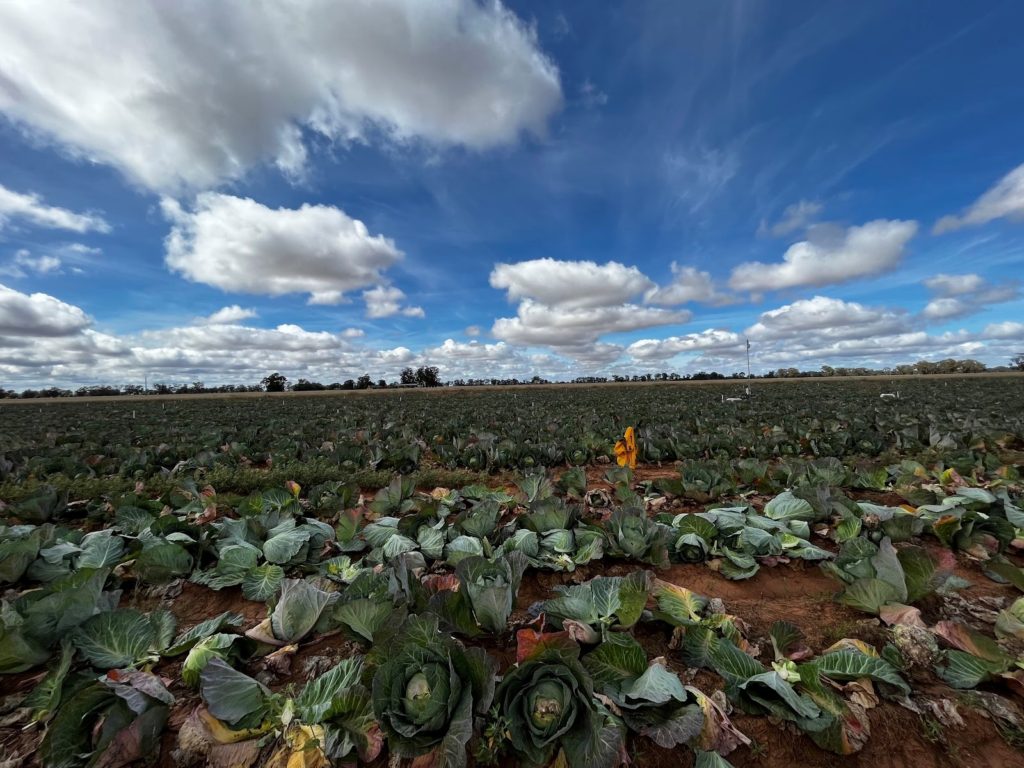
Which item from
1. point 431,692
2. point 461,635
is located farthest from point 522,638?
point 461,635

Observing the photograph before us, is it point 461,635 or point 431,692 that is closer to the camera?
point 431,692

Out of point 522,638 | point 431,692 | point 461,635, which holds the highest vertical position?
point 522,638

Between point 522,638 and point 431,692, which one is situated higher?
point 522,638

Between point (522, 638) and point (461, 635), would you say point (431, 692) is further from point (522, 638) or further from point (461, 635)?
point (461, 635)

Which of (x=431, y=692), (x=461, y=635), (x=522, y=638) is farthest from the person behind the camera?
(x=461, y=635)

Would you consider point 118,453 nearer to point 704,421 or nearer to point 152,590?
point 152,590

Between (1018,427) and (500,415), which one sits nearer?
(1018,427)

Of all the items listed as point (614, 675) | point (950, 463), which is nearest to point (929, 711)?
point (614, 675)

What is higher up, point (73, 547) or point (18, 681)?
point (73, 547)

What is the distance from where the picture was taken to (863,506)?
3703 millimetres

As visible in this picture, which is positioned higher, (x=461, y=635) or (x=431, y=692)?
(x=431, y=692)

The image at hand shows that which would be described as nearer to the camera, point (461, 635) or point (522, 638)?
point (522, 638)

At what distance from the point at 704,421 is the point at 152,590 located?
41.6 feet

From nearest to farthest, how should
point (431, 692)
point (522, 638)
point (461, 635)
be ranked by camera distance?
point (431, 692), point (522, 638), point (461, 635)
